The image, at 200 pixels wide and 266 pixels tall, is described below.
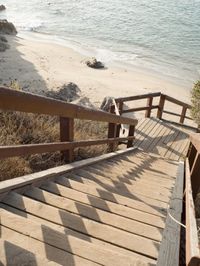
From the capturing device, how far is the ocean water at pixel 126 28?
26.4 m

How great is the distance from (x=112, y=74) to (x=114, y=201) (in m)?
18.6

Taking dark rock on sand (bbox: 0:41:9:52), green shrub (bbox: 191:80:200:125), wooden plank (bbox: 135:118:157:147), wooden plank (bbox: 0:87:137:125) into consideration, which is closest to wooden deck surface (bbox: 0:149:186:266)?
wooden plank (bbox: 0:87:137:125)

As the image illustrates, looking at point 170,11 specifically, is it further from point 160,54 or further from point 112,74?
point 112,74

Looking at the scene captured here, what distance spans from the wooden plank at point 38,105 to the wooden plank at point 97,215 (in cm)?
83

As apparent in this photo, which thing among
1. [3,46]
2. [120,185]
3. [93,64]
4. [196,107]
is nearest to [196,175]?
[120,185]

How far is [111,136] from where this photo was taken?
661cm

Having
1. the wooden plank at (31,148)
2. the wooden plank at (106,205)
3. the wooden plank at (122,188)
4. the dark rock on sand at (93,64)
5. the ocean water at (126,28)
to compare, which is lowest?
the wooden plank at (122,188)

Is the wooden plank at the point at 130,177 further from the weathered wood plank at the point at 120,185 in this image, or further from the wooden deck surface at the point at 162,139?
the wooden deck surface at the point at 162,139

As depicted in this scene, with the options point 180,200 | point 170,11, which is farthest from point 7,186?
point 170,11

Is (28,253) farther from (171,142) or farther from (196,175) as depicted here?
(171,142)

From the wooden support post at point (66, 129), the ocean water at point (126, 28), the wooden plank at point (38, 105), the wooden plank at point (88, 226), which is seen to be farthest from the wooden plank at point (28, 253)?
the ocean water at point (126, 28)

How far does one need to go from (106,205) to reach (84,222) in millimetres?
535

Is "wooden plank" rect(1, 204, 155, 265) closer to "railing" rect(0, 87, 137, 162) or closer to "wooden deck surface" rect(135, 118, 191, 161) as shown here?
"railing" rect(0, 87, 137, 162)

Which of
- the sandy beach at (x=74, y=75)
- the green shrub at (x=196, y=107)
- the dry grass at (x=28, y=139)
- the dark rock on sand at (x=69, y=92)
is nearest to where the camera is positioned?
the dry grass at (x=28, y=139)
